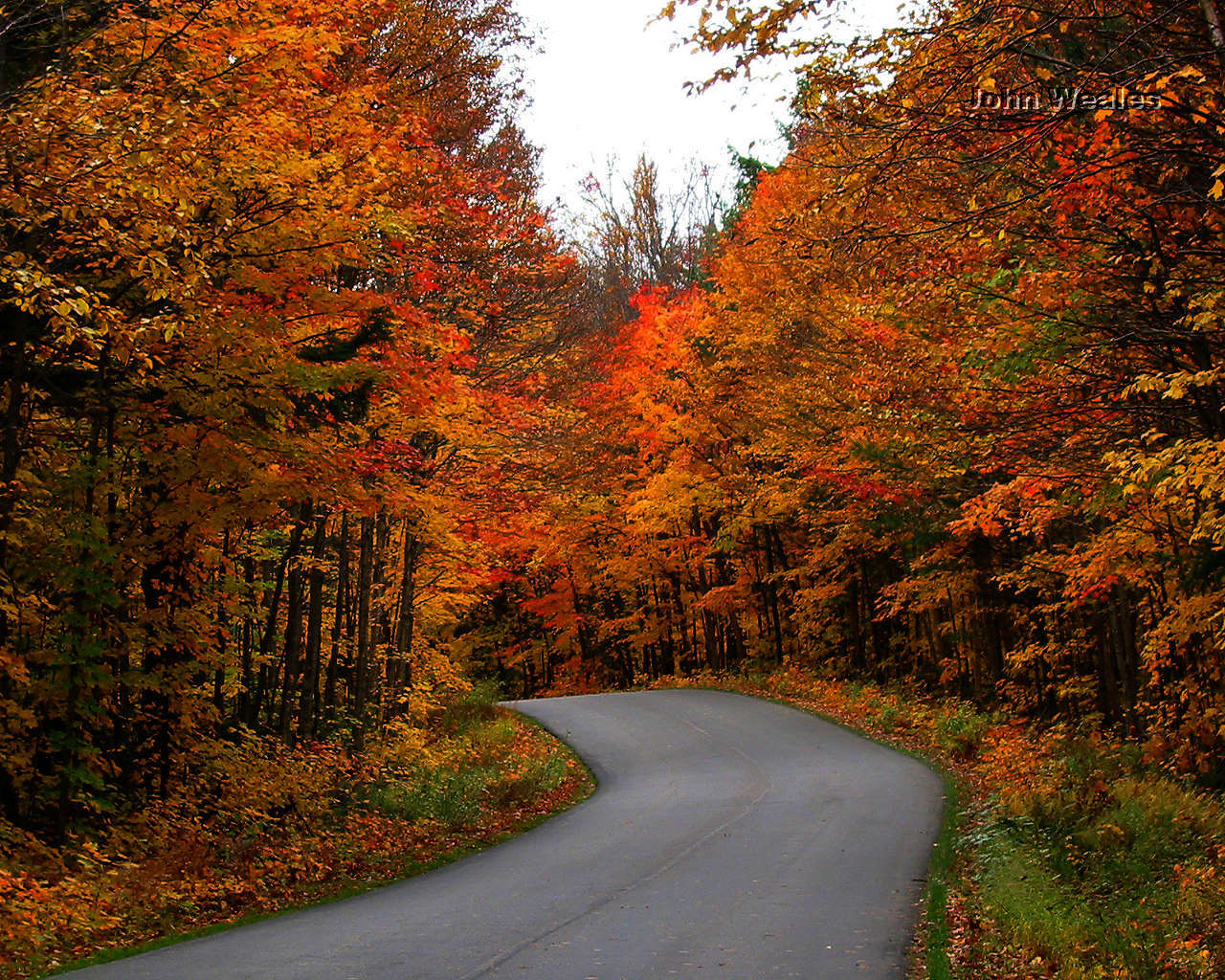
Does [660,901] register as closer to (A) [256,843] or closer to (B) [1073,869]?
(B) [1073,869]

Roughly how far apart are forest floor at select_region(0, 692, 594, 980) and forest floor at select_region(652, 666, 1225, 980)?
6.15m

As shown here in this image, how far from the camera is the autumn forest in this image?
793 centimetres

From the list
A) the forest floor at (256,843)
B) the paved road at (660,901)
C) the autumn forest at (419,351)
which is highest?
the autumn forest at (419,351)

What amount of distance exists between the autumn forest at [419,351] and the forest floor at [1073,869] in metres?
0.31

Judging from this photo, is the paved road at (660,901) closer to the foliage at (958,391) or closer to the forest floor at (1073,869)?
the forest floor at (1073,869)

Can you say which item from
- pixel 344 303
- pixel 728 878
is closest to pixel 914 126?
pixel 344 303

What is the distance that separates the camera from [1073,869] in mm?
10266

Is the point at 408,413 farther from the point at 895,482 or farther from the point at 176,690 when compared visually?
the point at 895,482

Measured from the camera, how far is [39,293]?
293 inches

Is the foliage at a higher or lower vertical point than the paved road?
higher

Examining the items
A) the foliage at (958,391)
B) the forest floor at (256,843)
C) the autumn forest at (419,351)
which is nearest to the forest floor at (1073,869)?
the autumn forest at (419,351)

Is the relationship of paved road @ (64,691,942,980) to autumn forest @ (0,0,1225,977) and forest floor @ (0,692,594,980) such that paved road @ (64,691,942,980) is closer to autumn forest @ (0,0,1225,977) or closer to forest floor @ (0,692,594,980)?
forest floor @ (0,692,594,980)

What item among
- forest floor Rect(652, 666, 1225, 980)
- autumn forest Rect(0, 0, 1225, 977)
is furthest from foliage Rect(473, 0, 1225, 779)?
forest floor Rect(652, 666, 1225, 980)

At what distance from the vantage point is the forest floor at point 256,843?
8.80 m
